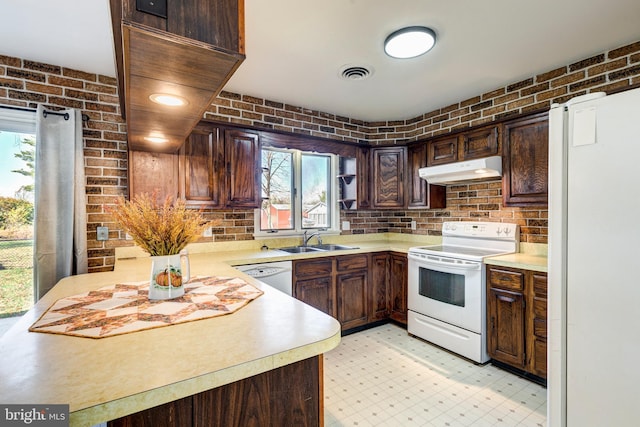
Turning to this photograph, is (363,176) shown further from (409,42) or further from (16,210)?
(16,210)

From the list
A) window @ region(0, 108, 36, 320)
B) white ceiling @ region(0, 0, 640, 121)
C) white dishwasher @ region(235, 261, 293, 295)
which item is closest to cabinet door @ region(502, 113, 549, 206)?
white ceiling @ region(0, 0, 640, 121)

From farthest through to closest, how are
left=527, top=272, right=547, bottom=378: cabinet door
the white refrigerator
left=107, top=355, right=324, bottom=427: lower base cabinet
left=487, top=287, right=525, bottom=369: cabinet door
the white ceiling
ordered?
1. left=487, top=287, right=525, bottom=369: cabinet door
2. left=527, top=272, right=547, bottom=378: cabinet door
3. the white ceiling
4. the white refrigerator
5. left=107, top=355, right=324, bottom=427: lower base cabinet

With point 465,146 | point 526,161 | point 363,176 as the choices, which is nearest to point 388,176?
point 363,176

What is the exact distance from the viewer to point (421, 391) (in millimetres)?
2133

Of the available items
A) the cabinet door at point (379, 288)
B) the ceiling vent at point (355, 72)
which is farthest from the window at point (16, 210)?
the cabinet door at point (379, 288)

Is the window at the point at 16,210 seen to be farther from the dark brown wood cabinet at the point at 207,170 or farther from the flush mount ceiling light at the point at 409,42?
the flush mount ceiling light at the point at 409,42

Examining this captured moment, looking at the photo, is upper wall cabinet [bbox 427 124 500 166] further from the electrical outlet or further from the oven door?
the electrical outlet

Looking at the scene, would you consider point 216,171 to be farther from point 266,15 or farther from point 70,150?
point 266,15

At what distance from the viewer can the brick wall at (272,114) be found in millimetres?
2201

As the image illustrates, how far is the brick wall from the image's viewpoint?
2201 millimetres

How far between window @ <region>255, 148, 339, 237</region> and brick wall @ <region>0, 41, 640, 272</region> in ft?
0.87

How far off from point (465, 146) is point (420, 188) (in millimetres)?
646

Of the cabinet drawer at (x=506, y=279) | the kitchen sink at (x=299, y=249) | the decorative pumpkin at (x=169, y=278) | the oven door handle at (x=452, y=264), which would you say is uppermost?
the decorative pumpkin at (x=169, y=278)

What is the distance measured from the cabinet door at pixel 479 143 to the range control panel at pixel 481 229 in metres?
0.68
